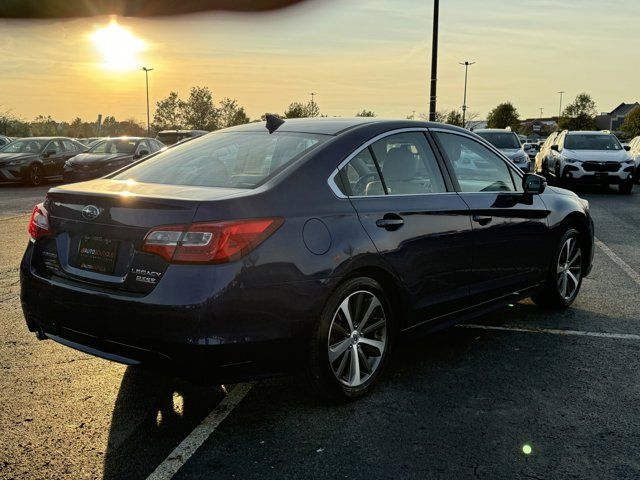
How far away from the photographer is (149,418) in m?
3.49

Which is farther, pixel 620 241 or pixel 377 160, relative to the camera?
pixel 620 241

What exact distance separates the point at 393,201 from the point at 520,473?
1672mm

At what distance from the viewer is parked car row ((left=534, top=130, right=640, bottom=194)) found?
17.2 metres

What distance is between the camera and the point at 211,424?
3.42 metres

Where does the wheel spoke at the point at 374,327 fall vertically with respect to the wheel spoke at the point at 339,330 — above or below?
below

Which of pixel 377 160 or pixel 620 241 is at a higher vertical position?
pixel 377 160

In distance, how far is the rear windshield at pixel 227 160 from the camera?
3678mm

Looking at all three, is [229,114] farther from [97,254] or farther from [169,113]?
[97,254]

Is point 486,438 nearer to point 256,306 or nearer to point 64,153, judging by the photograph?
point 256,306

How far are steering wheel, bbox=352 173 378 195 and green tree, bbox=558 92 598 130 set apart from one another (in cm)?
11360

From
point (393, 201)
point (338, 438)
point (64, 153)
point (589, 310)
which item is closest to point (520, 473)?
point (338, 438)

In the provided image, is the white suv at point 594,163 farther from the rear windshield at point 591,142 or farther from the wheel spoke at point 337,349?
the wheel spoke at point 337,349

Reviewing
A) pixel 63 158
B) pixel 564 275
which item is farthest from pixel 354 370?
pixel 63 158

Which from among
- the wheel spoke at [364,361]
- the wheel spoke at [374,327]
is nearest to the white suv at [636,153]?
the wheel spoke at [374,327]
